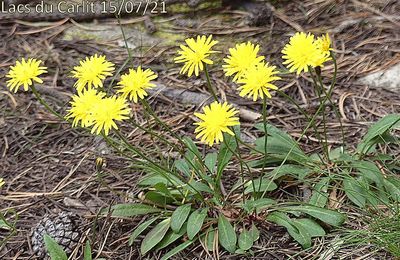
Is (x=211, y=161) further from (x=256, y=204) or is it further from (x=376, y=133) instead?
(x=376, y=133)

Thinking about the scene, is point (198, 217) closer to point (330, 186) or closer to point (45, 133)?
point (330, 186)

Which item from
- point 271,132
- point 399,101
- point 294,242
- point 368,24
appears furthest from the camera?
point 368,24

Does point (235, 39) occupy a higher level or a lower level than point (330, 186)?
higher

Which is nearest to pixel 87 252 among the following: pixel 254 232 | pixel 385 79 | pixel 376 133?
pixel 254 232

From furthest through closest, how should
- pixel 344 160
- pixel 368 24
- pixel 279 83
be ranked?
pixel 368 24, pixel 279 83, pixel 344 160

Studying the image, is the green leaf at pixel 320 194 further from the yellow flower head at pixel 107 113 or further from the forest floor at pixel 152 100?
the yellow flower head at pixel 107 113

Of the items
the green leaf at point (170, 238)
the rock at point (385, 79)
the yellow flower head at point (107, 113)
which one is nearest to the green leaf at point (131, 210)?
the green leaf at point (170, 238)

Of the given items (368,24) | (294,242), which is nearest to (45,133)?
(294,242)

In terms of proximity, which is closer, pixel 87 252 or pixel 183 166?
pixel 87 252
